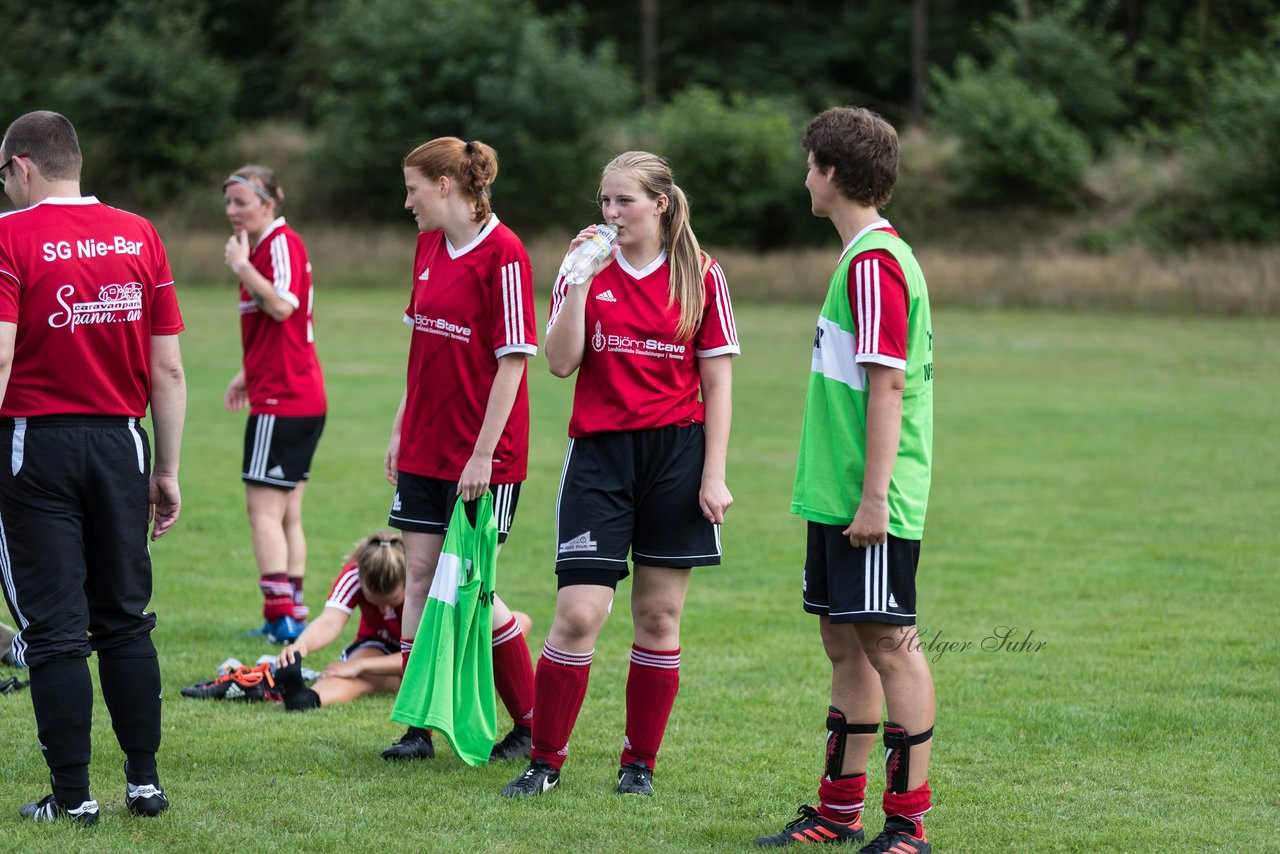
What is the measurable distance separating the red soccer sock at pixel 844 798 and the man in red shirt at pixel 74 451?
6.97ft

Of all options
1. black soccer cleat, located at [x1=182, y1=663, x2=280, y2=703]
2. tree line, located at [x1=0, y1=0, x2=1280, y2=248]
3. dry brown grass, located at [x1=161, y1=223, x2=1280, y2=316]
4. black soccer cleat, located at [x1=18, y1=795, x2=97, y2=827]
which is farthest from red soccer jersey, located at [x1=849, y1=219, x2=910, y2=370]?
tree line, located at [x1=0, y1=0, x2=1280, y2=248]

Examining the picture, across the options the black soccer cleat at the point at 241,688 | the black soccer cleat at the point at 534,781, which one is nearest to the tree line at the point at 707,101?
the black soccer cleat at the point at 241,688

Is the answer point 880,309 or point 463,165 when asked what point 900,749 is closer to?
point 880,309

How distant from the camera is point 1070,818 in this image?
15.0 feet

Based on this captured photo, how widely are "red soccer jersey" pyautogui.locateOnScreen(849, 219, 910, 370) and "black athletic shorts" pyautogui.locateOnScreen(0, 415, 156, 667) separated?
2.29 m

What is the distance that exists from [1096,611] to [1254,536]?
9.06 ft

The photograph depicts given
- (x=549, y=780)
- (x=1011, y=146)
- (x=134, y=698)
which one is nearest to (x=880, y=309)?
(x=549, y=780)

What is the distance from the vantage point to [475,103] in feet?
145

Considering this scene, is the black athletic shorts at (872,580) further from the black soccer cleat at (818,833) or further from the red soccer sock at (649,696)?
the red soccer sock at (649,696)

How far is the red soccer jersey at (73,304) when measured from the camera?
4.22 metres

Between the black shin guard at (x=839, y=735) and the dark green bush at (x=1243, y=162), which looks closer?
the black shin guard at (x=839, y=735)

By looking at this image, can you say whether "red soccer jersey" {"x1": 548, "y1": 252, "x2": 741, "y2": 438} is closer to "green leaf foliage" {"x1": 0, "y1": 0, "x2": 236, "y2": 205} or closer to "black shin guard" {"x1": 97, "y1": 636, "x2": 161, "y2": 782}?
"black shin guard" {"x1": 97, "y1": 636, "x2": 161, "y2": 782}

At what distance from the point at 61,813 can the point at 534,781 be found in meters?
1.50

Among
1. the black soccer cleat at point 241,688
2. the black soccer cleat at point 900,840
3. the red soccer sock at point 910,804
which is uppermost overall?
the red soccer sock at point 910,804
